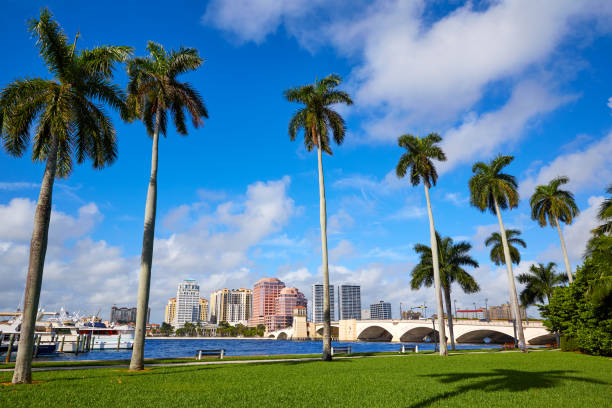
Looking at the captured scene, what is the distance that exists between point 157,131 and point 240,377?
1350 centimetres

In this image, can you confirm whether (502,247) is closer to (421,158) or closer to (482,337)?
(421,158)

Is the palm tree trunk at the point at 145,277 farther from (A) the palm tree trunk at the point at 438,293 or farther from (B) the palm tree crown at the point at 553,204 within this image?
(B) the palm tree crown at the point at 553,204

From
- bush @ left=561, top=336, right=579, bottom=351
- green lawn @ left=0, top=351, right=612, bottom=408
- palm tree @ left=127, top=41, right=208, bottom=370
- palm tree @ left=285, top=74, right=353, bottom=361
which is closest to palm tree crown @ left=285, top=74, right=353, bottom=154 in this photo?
palm tree @ left=285, top=74, right=353, bottom=361

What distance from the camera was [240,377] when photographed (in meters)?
13.9

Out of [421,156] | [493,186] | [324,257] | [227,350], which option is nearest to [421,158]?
[421,156]

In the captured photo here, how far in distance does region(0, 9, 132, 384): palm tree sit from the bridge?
44.6 m

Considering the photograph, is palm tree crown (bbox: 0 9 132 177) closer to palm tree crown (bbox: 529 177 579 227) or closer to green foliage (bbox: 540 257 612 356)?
green foliage (bbox: 540 257 612 356)

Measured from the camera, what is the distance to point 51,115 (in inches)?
573

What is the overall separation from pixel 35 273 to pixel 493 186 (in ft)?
135

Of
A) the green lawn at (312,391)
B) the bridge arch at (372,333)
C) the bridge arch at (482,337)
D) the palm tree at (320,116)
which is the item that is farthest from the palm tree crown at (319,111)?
the bridge arch at (372,333)

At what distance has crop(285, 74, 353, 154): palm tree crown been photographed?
2844 cm

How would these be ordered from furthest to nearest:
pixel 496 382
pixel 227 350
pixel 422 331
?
1. pixel 422 331
2. pixel 227 350
3. pixel 496 382

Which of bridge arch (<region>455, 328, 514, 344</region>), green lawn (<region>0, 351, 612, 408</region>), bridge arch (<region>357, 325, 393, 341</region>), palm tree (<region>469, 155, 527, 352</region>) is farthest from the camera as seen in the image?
bridge arch (<region>357, 325, 393, 341</region>)

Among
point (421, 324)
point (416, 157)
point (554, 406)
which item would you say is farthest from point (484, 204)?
point (421, 324)
